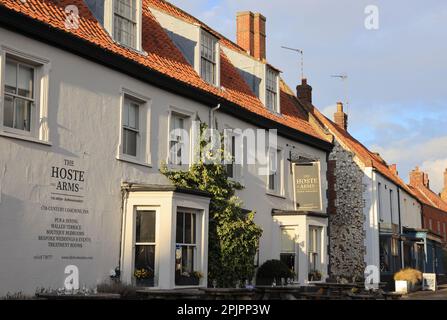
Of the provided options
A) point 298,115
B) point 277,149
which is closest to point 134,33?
point 277,149

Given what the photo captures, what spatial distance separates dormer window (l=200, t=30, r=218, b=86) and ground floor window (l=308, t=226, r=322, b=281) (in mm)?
7542

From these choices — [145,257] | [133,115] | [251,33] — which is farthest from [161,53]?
[251,33]

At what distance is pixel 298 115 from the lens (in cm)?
3053

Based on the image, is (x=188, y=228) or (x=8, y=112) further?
(x=188, y=228)

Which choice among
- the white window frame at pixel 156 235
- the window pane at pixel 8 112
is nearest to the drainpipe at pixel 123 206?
the white window frame at pixel 156 235

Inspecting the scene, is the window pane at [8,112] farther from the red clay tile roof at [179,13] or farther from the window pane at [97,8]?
the red clay tile roof at [179,13]

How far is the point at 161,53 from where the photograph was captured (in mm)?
20297

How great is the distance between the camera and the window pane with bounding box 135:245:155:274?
17188 millimetres

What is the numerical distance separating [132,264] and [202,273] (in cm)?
251

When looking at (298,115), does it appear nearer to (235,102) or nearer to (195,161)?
(235,102)

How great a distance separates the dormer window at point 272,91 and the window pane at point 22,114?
1341 centimetres

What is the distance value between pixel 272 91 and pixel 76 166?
13075 mm

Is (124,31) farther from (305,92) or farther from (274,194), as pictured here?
(305,92)

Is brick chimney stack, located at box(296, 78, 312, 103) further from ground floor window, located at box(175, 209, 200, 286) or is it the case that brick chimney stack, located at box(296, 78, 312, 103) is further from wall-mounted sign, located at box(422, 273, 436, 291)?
ground floor window, located at box(175, 209, 200, 286)
